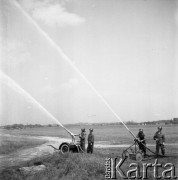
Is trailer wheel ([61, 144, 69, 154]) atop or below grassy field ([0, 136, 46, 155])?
atop

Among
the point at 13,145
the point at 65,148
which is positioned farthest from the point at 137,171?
the point at 13,145

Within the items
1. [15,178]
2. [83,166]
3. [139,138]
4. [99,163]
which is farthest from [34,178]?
[139,138]

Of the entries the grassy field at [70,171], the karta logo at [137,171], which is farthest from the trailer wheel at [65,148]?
the karta logo at [137,171]

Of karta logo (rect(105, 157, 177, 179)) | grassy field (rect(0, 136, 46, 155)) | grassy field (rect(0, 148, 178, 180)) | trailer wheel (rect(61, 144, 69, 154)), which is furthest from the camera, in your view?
grassy field (rect(0, 136, 46, 155))

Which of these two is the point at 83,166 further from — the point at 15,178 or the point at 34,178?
the point at 15,178

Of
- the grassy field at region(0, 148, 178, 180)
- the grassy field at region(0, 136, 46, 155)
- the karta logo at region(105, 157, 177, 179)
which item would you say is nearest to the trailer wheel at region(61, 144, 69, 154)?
the grassy field at region(0, 148, 178, 180)

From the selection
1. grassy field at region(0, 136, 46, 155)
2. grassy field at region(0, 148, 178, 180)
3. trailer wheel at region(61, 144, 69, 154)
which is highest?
trailer wheel at region(61, 144, 69, 154)

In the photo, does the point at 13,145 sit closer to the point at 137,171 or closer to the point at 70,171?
the point at 70,171

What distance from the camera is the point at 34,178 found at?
39.7 feet

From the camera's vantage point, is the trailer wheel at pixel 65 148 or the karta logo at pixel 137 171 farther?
the trailer wheel at pixel 65 148

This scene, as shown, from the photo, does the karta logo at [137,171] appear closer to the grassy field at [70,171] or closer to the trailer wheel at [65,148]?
the grassy field at [70,171]

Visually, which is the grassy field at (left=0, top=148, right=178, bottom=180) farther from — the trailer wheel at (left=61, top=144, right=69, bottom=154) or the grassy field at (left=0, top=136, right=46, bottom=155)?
the grassy field at (left=0, top=136, right=46, bottom=155)

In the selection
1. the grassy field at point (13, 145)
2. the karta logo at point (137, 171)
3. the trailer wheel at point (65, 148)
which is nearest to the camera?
the karta logo at point (137, 171)

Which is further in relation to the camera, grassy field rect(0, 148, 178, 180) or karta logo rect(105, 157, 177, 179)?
grassy field rect(0, 148, 178, 180)
